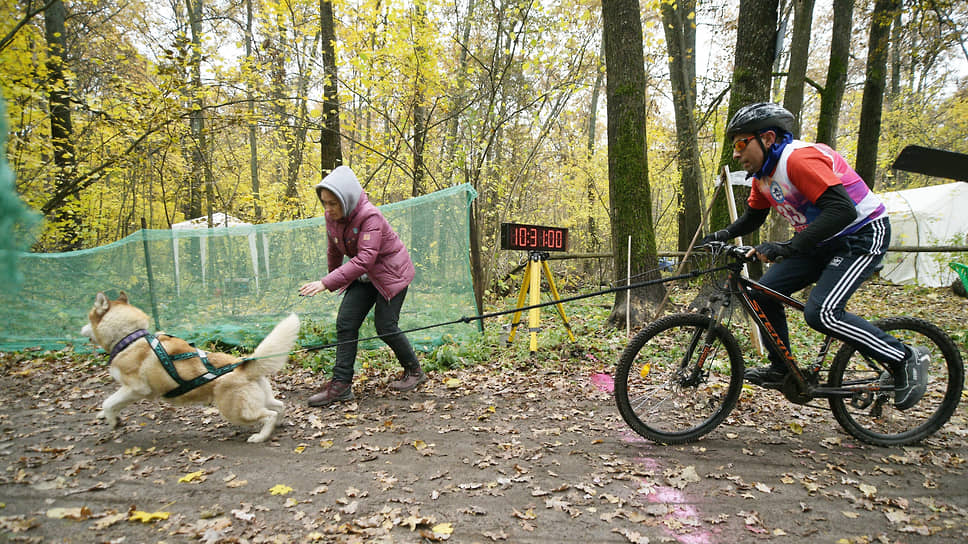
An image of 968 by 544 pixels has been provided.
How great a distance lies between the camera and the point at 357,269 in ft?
12.5

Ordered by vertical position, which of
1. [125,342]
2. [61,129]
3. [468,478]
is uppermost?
[61,129]

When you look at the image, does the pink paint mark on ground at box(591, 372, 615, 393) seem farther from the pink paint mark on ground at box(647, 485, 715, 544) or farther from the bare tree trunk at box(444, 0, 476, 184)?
the bare tree trunk at box(444, 0, 476, 184)

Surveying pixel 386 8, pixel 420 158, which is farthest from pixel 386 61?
pixel 420 158

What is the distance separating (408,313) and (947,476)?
4.56m

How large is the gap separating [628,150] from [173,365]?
548cm

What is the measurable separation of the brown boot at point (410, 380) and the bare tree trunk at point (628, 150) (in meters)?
3.02

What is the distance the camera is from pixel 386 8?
7.54 m

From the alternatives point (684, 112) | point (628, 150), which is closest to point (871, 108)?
point (684, 112)

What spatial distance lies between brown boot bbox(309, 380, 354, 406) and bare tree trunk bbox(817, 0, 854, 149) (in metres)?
9.45

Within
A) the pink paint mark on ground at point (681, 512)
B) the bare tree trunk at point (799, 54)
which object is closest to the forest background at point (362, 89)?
the bare tree trunk at point (799, 54)

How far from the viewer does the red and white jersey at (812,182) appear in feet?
8.75

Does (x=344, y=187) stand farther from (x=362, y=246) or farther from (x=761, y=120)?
(x=761, y=120)

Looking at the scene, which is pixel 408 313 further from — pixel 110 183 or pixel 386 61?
pixel 110 183

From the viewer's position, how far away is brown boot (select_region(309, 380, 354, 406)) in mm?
4086
